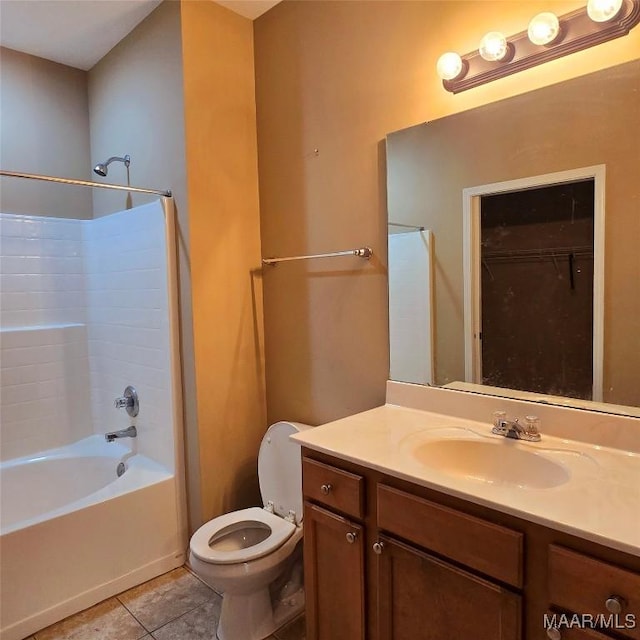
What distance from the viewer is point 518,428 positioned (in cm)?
145

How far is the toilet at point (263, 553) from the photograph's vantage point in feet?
5.64

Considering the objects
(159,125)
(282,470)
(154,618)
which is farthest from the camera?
(159,125)

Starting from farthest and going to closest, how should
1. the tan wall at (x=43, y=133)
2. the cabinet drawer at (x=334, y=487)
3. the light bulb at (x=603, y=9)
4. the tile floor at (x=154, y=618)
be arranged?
the tan wall at (x=43, y=133) < the tile floor at (x=154, y=618) < the cabinet drawer at (x=334, y=487) < the light bulb at (x=603, y=9)

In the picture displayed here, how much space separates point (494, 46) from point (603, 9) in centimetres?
29

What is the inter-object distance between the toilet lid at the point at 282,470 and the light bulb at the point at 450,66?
1491mm

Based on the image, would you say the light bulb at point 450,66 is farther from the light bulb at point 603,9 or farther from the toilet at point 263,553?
the toilet at point 263,553

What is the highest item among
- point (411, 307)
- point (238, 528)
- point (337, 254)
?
point (337, 254)

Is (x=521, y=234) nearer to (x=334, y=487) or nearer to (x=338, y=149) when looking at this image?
(x=338, y=149)

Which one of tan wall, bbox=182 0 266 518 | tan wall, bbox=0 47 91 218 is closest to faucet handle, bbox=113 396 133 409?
tan wall, bbox=182 0 266 518

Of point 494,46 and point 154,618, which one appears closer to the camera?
point 494,46

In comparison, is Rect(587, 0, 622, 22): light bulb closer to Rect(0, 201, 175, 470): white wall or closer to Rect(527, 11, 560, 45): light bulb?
Rect(527, 11, 560, 45): light bulb

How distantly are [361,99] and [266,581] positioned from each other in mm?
1951

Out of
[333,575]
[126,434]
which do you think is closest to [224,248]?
[126,434]

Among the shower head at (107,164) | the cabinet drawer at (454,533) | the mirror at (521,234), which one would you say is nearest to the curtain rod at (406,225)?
the mirror at (521,234)
